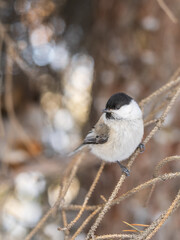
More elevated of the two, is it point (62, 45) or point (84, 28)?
point (84, 28)

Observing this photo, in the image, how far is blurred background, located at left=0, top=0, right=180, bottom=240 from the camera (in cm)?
180

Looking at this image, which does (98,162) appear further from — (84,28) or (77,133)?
(84,28)

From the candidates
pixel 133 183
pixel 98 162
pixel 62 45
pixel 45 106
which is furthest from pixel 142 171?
pixel 62 45

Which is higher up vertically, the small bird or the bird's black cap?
the bird's black cap

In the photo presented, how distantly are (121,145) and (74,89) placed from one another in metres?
0.88

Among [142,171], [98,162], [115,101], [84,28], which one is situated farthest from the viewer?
[84,28]

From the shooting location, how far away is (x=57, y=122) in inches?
85.0

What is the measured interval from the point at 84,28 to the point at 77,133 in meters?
0.71

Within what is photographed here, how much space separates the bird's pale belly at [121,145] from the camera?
4.20ft

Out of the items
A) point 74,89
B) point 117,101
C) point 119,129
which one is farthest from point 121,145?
point 74,89

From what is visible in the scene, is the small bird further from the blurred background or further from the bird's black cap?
the blurred background

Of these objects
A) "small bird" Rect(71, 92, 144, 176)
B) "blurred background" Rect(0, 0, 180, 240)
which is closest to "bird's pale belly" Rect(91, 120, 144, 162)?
"small bird" Rect(71, 92, 144, 176)

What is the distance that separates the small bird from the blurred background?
17.3 inches

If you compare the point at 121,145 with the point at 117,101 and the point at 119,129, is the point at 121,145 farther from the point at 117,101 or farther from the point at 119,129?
the point at 117,101
